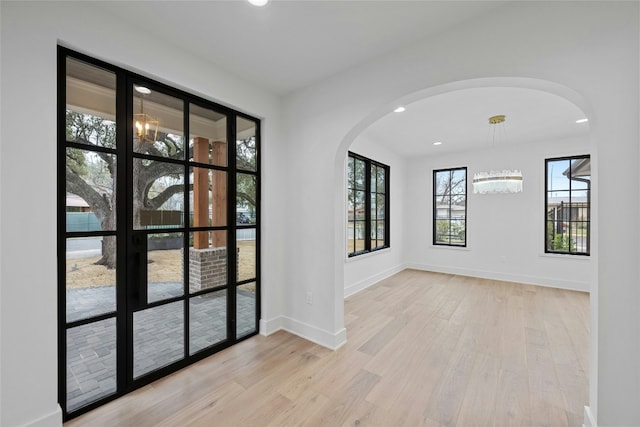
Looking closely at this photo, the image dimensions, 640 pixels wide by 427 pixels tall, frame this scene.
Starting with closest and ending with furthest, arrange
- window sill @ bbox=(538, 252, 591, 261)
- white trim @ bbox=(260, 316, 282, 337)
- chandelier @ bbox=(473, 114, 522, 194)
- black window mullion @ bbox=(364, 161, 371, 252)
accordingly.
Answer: white trim @ bbox=(260, 316, 282, 337)
chandelier @ bbox=(473, 114, 522, 194)
window sill @ bbox=(538, 252, 591, 261)
black window mullion @ bbox=(364, 161, 371, 252)

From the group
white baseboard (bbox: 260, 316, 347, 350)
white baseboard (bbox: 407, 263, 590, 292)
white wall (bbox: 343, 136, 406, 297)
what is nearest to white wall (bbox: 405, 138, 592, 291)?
white baseboard (bbox: 407, 263, 590, 292)

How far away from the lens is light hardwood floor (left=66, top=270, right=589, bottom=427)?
5.54 feet

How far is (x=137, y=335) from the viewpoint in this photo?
78.5 inches

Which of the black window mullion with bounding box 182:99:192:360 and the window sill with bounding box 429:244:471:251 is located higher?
the black window mullion with bounding box 182:99:192:360

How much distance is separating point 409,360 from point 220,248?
203 centimetres

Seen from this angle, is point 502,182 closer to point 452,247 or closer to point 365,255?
point 452,247

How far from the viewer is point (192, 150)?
7.52 feet

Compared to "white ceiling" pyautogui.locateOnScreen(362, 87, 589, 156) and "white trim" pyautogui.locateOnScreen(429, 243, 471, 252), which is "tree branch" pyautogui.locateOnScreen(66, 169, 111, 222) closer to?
"white ceiling" pyautogui.locateOnScreen(362, 87, 589, 156)

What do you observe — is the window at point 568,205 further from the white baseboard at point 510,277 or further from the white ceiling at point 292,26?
the white ceiling at point 292,26
